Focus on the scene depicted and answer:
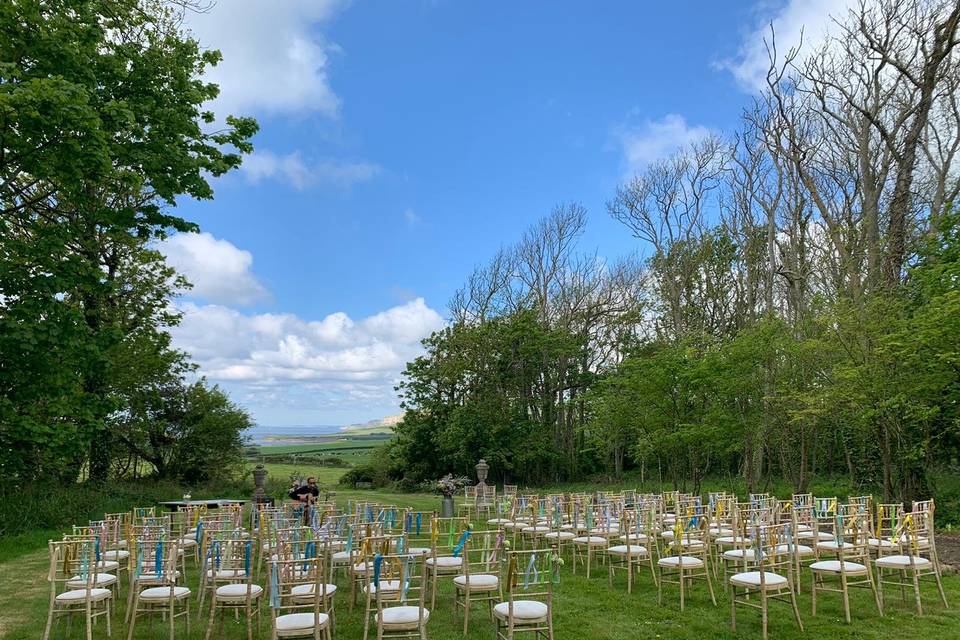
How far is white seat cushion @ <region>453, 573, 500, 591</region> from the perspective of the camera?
5727 mm

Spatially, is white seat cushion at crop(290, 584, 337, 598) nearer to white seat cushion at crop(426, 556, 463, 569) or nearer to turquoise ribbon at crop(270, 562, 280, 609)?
turquoise ribbon at crop(270, 562, 280, 609)

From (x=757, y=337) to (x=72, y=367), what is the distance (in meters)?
13.6

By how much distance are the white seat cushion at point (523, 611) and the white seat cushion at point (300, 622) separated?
136 cm

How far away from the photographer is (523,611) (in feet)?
16.1

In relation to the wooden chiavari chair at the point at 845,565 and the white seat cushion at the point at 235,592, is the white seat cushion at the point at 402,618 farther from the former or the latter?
the wooden chiavari chair at the point at 845,565

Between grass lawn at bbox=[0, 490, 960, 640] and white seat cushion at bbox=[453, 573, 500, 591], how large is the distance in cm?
42

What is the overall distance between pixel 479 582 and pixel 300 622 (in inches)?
68.9

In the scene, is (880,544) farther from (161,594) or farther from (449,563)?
(161,594)

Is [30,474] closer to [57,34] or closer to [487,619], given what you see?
[57,34]

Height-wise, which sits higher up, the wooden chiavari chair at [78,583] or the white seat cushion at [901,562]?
the white seat cushion at [901,562]

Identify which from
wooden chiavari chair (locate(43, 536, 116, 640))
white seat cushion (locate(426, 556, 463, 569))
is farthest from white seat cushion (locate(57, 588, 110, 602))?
white seat cushion (locate(426, 556, 463, 569))

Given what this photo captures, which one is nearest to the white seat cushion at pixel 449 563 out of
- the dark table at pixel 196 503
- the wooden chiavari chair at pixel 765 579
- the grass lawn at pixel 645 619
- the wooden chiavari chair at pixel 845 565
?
the grass lawn at pixel 645 619

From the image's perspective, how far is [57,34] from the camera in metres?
9.27

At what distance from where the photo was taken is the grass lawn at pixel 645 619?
5.66 m
